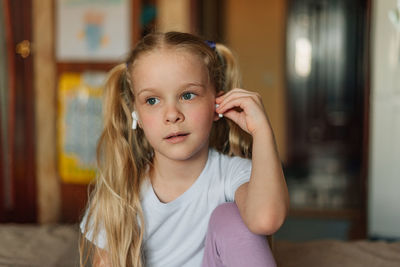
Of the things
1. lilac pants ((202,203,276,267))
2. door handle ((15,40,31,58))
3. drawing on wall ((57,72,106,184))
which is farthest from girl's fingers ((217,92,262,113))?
door handle ((15,40,31,58))

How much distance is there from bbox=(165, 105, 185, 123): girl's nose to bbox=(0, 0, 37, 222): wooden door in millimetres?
2195

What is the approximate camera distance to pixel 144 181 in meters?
1.41

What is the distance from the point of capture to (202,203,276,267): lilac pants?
1068mm

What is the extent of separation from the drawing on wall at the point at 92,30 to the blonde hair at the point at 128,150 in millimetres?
1839

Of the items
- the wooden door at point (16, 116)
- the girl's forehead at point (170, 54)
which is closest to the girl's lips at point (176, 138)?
the girl's forehead at point (170, 54)

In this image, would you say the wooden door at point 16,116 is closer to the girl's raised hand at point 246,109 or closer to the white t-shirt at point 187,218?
the white t-shirt at point 187,218

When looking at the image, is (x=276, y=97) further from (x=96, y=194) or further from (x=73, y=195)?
(x=96, y=194)

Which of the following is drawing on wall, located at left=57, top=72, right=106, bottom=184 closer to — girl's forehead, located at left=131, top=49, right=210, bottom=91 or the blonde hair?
the blonde hair

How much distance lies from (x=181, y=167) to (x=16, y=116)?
86.2 inches

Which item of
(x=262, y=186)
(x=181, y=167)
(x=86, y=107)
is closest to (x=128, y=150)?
(x=181, y=167)

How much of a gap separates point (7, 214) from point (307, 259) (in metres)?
2.33

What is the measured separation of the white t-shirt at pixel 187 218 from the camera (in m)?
1.33

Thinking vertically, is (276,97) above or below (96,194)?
below

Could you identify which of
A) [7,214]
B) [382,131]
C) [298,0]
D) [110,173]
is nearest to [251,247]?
[110,173]
